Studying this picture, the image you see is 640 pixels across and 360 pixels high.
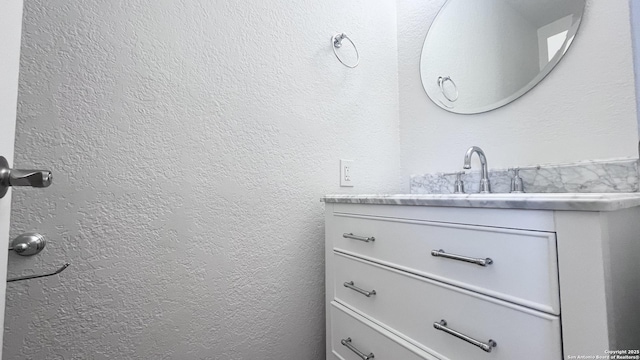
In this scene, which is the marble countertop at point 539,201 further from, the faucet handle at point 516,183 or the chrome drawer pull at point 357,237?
the faucet handle at point 516,183

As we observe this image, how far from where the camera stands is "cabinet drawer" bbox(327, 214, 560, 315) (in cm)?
52

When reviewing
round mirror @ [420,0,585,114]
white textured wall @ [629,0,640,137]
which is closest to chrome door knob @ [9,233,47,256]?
round mirror @ [420,0,585,114]

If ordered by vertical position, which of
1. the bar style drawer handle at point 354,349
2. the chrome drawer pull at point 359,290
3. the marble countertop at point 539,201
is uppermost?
the marble countertop at point 539,201

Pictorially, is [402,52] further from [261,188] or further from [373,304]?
[373,304]

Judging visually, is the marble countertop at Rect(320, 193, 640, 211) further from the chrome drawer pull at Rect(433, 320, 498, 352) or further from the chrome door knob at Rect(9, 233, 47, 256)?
the chrome door knob at Rect(9, 233, 47, 256)

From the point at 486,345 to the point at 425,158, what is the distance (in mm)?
982

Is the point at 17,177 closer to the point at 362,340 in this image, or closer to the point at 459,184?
the point at 362,340

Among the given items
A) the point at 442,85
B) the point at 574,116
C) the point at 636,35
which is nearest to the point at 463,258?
the point at 574,116

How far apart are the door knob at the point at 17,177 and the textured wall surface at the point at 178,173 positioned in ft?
1.53

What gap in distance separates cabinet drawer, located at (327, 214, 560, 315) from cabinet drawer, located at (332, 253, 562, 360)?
0.02 metres

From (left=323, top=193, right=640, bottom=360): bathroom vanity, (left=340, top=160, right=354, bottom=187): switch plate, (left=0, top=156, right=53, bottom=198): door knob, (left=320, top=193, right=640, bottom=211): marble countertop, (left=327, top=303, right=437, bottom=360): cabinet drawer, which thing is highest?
(left=340, top=160, right=354, bottom=187): switch plate

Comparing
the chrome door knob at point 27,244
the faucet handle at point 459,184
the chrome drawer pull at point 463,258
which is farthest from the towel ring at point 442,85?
the chrome door knob at point 27,244

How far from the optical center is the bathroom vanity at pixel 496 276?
1.52 ft

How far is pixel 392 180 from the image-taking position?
1505 millimetres
